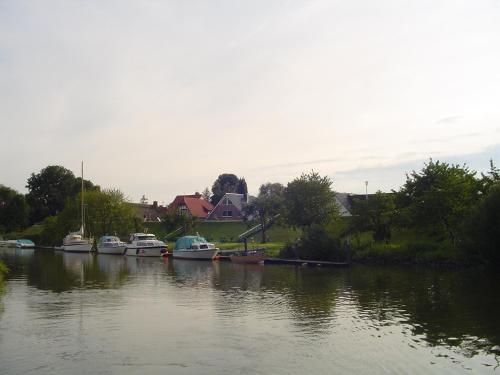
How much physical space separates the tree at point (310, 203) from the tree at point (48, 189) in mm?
74798

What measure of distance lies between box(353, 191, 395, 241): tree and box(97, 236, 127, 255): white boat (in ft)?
121

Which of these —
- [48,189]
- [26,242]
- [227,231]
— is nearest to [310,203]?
[227,231]

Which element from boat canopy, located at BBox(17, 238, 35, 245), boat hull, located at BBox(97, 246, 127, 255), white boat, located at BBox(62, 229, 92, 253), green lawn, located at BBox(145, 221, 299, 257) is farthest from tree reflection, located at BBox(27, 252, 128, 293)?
boat canopy, located at BBox(17, 238, 35, 245)

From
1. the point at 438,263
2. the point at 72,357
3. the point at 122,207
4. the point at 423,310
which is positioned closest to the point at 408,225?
the point at 438,263

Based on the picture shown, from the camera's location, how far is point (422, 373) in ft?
54.4

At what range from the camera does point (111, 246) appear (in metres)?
82.1

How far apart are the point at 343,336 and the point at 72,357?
1031cm

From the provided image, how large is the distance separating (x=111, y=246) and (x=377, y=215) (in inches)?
1672

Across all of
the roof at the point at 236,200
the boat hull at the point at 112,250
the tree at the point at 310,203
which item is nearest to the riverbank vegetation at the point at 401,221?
the tree at the point at 310,203

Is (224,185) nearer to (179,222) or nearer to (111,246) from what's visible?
(179,222)

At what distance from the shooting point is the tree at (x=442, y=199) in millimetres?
51406

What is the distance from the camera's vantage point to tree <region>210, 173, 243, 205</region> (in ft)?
484

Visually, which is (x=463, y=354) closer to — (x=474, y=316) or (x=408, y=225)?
(x=474, y=316)

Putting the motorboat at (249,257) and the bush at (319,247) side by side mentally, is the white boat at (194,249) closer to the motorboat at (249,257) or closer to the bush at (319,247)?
the motorboat at (249,257)
